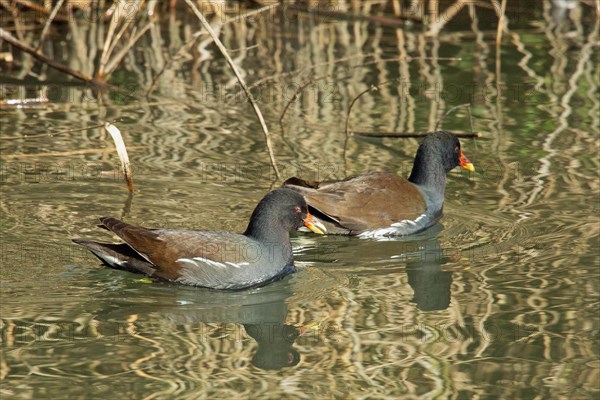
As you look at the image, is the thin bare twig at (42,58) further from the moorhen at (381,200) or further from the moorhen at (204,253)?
the moorhen at (204,253)

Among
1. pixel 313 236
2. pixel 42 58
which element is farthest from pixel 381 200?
pixel 42 58

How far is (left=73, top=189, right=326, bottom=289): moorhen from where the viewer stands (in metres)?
6.56

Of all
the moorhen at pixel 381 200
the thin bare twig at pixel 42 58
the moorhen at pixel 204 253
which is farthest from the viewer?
the thin bare twig at pixel 42 58

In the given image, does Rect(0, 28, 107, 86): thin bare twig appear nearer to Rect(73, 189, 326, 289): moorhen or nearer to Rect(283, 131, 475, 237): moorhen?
Rect(283, 131, 475, 237): moorhen

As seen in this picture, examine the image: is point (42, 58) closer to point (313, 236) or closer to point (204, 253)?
point (313, 236)

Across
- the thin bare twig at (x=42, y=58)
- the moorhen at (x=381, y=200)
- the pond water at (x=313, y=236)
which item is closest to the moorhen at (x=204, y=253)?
the pond water at (x=313, y=236)

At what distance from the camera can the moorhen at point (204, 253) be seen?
258 inches

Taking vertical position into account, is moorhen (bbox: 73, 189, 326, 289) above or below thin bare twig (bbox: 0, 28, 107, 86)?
below

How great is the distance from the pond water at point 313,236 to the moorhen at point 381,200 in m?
0.12

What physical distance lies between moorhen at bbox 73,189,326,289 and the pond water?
111mm

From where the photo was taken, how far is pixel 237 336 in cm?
599

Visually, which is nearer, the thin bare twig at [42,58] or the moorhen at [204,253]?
the moorhen at [204,253]

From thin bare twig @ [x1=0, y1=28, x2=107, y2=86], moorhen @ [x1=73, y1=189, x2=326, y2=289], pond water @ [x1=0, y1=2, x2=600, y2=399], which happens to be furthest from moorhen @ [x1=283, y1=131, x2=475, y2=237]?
thin bare twig @ [x1=0, y1=28, x2=107, y2=86]

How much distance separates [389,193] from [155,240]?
2.01 metres
